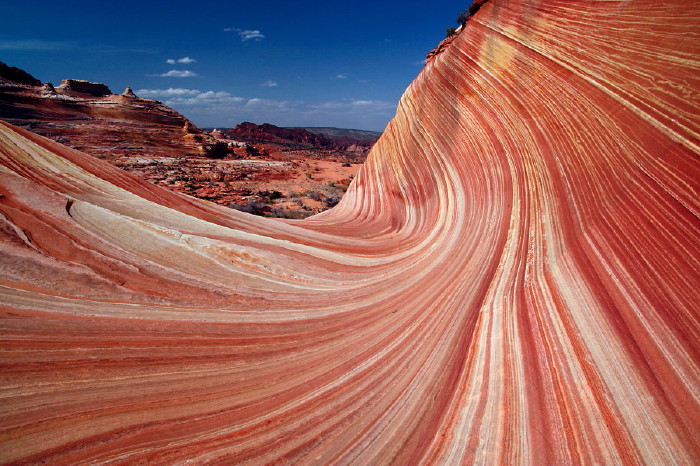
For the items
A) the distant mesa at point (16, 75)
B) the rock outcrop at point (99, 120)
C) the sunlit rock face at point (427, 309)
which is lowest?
the sunlit rock face at point (427, 309)

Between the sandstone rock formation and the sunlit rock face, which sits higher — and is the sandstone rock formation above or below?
above

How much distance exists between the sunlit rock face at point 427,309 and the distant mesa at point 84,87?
3567 centimetres

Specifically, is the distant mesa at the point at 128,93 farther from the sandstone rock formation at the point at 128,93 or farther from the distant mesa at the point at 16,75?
the distant mesa at the point at 16,75

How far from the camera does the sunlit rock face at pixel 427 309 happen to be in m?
1.40

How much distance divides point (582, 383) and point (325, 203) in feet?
42.6

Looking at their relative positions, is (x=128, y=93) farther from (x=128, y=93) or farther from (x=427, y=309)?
(x=427, y=309)

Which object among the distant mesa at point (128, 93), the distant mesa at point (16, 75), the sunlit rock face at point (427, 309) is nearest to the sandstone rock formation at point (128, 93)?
the distant mesa at point (128, 93)

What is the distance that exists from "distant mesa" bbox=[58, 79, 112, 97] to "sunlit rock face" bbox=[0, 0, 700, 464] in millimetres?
35672

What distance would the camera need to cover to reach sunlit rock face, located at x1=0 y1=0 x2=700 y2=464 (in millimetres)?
1396

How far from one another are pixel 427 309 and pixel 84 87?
39731 millimetres

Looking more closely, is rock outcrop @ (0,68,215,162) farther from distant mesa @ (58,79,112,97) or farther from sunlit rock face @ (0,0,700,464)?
sunlit rock face @ (0,0,700,464)

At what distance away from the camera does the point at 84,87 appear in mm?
30047

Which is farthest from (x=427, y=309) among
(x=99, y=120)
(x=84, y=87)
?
(x=84, y=87)

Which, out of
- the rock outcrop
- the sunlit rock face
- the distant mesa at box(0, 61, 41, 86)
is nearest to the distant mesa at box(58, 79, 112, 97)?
the rock outcrop
